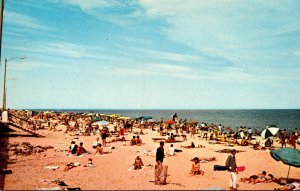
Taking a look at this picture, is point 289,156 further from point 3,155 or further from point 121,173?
point 3,155

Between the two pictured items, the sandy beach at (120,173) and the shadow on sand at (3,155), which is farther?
the shadow on sand at (3,155)

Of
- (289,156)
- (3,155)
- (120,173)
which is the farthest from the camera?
(3,155)

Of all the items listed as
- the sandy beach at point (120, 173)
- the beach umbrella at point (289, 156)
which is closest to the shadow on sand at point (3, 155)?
the sandy beach at point (120, 173)

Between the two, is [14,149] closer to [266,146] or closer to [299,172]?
[299,172]

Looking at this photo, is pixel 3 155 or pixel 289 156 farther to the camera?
pixel 3 155

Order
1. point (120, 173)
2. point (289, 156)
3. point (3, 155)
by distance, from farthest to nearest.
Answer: point (3, 155)
point (120, 173)
point (289, 156)

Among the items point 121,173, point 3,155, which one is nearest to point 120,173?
point 121,173

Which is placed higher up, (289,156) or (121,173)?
(289,156)

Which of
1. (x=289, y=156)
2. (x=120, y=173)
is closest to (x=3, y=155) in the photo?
(x=120, y=173)

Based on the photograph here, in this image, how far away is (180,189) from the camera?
1250 centimetres

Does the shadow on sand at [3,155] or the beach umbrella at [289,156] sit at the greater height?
the beach umbrella at [289,156]

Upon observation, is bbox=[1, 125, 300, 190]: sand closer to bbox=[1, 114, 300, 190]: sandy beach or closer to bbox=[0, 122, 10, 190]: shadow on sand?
bbox=[1, 114, 300, 190]: sandy beach

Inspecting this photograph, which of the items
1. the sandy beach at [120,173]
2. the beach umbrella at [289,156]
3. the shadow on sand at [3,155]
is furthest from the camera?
the shadow on sand at [3,155]

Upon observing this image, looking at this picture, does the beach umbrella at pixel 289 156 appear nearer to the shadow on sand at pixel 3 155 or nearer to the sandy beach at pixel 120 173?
the sandy beach at pixel 120 173
